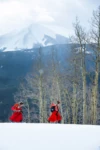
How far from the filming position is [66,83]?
1085 inches

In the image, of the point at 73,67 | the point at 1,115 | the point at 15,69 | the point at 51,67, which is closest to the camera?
the point at 73,67

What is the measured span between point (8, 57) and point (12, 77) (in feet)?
160
